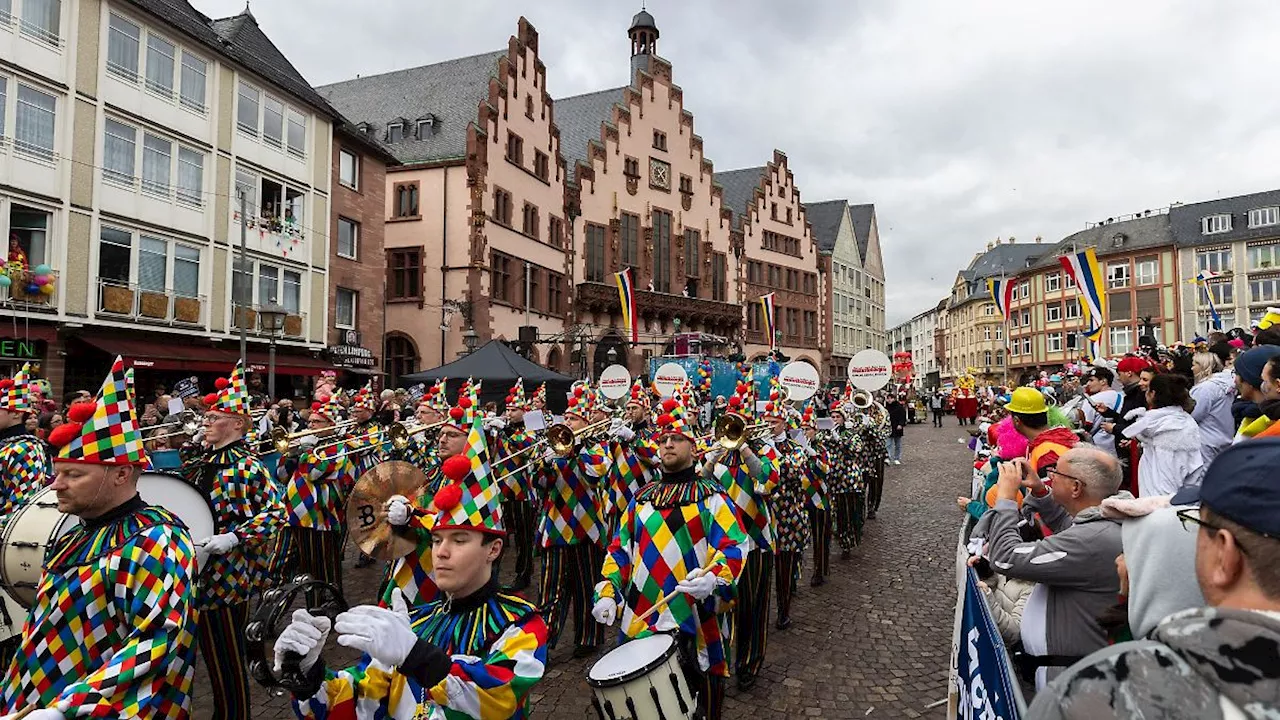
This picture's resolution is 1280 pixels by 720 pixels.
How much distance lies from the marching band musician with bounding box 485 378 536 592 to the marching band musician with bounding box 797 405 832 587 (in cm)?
330

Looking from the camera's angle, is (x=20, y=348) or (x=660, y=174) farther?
(x=660, y=174)

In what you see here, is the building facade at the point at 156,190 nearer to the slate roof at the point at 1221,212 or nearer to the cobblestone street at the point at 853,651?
the cobblestone street at the point at 853,651

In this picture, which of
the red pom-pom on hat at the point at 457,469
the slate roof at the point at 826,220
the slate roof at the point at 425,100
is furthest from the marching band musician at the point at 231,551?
the slate roof at the point at 826,220

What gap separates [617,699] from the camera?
3.45 metres

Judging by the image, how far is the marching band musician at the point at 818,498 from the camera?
27.9 feet

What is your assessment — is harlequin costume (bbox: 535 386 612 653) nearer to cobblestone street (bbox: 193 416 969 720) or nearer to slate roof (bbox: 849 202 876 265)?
cobblestone street (bbox: 193 416 969 720)

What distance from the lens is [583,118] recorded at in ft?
141

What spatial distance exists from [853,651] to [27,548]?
609 centimetres

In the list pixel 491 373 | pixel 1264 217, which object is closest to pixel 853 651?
pixel 491 373

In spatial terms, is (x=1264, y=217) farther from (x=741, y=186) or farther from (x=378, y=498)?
(x=378, y=498)

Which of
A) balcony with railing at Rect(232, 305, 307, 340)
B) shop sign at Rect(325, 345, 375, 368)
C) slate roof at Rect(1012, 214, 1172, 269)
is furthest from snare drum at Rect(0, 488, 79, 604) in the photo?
slate roof at Rect(1012, 214, 1172, 269)

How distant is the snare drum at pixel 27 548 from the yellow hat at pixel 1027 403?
247 inches

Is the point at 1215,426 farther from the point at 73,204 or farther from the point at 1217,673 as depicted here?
the point at 73,204

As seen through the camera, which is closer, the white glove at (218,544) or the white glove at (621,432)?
the white glove at (218,544)
